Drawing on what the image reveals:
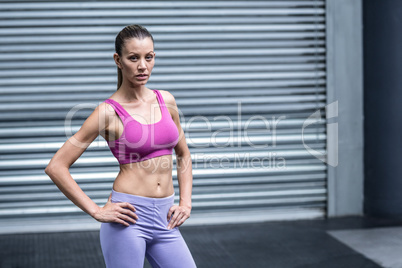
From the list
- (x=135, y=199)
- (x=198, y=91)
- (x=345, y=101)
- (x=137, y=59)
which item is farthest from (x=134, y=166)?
(x=345, y=101)

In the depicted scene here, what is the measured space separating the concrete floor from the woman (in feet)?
7.71

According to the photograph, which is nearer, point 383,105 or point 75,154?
point 75,154

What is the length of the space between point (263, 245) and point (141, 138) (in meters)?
3.32

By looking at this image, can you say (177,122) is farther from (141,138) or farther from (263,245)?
(263,245)

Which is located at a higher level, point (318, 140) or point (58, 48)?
point (58, 48)

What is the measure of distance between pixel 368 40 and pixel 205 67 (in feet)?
6.28

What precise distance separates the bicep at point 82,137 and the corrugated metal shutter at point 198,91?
3.63 metres

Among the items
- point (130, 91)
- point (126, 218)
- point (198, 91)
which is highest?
point (198, 91)

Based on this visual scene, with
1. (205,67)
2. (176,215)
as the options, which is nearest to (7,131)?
(205,67)

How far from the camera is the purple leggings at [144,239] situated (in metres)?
2.65

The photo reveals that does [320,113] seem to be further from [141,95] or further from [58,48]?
[141,95]

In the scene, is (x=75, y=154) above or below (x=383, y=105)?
below

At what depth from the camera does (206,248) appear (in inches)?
218

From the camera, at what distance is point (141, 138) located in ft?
8.55
